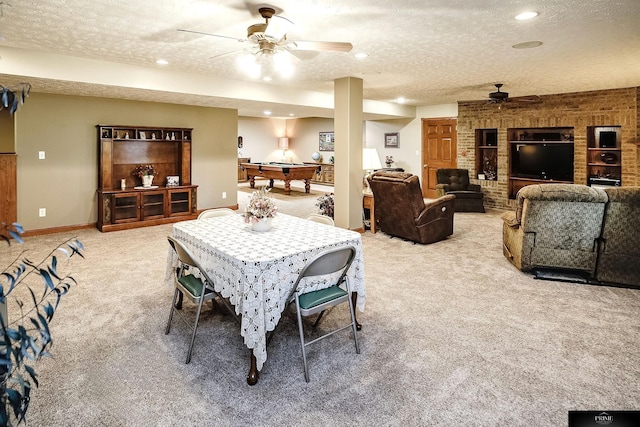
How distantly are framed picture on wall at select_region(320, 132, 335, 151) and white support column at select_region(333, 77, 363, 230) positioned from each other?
23.8 ft

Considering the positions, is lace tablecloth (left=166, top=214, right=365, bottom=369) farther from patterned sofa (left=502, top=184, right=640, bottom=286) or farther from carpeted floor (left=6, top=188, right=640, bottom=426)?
patterned sofa (left=502, top=184, right=640, bottom=286)

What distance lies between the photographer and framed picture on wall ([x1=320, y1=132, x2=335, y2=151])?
13531mm

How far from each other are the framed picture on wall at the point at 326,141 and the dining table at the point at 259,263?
1038 centimetres

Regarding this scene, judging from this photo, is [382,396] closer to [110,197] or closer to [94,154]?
[110,197]

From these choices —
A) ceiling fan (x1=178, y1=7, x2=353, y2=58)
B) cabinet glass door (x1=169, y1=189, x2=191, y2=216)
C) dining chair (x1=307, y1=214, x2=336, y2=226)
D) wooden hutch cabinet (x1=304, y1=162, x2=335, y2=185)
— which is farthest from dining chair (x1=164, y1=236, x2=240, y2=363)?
wooden hutch cabinet (x1=304, y1=162, x2=335, y2=185)

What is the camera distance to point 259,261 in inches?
93.8

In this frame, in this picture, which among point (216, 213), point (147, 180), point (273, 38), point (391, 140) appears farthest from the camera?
point (391, 140)

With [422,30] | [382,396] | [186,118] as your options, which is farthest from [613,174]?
[186,118]

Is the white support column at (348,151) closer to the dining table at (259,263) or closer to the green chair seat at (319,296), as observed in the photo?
the dining table at (259,263)

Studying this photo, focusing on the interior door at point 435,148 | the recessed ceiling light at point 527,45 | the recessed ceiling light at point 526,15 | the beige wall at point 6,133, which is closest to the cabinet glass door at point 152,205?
the beige wall at point 6,133

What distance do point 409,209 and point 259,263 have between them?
361cm

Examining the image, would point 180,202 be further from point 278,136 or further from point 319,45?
point 278,136

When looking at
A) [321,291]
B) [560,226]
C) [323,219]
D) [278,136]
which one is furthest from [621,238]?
[278,136]

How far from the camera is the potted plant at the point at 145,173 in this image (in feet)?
23.6
